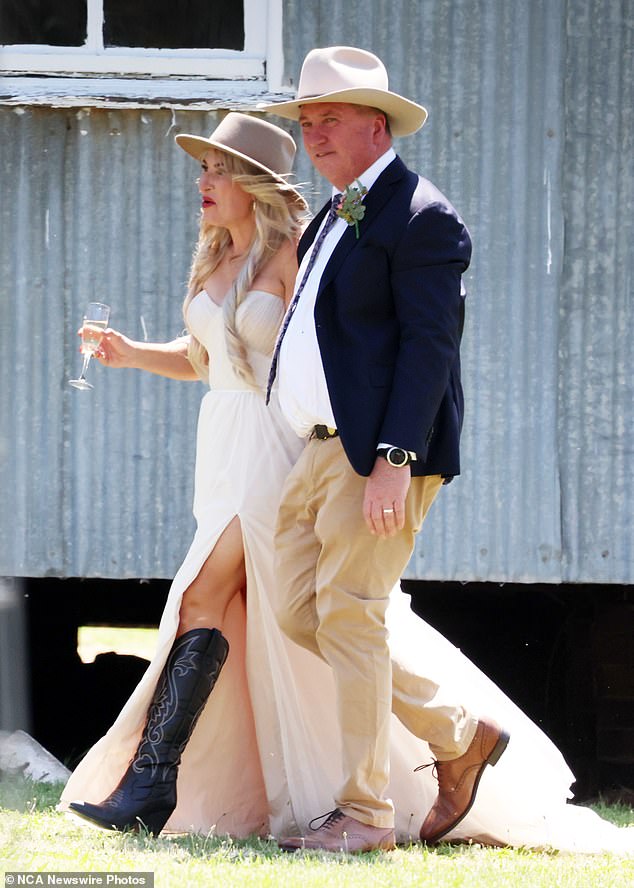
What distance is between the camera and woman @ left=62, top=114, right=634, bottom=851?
14.1ft

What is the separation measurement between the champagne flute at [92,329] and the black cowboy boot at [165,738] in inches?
37.2

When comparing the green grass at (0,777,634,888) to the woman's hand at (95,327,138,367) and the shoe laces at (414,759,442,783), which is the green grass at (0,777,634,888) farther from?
the woman's hand at (95,327,138,367)

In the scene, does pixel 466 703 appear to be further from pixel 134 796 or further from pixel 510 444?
pixel 510 444

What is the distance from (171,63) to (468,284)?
164 cm

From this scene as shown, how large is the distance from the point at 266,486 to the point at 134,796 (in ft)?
3.45

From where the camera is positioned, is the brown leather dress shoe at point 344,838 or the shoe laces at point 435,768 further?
the shoe laces at point 435,768

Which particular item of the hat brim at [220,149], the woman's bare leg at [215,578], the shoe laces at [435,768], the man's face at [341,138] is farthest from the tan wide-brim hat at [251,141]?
the shoe laces at [435,768]

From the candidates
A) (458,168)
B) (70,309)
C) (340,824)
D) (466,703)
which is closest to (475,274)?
(458,168)

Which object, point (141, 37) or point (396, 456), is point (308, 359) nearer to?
point (396, 456)

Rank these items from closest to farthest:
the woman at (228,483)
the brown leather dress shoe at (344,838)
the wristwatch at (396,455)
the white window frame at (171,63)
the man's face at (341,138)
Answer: the wristwatch at (396,455) < the brown leather dress shoe at (344,838) < the man's face at (341,138) < the woman at (228,483) < the white window frame at (171,63)

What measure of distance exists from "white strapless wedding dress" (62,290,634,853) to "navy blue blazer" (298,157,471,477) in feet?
2.00

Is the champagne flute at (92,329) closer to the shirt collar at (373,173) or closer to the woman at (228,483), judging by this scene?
the woman at (228,483)

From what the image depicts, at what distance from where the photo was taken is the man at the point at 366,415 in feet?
12.5

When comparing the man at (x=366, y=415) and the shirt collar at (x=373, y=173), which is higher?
the shirt collar at (x=373, y=173)
